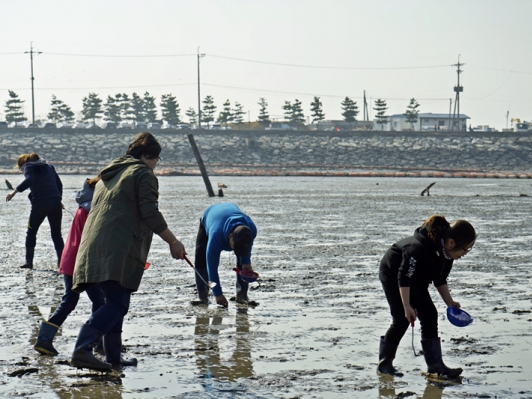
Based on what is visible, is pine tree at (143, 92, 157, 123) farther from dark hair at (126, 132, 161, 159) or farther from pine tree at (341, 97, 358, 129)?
dark hair at (126, 132, 161, 159)

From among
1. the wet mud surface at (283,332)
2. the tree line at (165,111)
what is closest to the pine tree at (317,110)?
the tree line at (165,111)

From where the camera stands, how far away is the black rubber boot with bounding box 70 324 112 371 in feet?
20.3

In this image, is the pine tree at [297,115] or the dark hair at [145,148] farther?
the pine tree at [297,115]

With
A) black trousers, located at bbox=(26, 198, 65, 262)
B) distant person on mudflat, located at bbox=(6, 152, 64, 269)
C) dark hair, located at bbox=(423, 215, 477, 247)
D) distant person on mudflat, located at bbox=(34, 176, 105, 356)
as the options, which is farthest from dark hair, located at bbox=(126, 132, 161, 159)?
black trousers, located at bbox=(26, 198, 65, 262)

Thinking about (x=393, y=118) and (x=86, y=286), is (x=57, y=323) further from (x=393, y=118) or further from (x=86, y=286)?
(x=393, y=118)

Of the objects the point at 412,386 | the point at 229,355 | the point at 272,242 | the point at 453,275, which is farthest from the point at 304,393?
the point at 272,242

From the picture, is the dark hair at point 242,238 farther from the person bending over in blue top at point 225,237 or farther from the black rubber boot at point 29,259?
the black rubber boot at point 29,259

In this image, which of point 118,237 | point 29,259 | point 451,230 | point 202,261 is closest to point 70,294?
point 118,237

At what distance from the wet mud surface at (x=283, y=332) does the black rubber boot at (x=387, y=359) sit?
92mm

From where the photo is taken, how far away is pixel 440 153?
3351 inches

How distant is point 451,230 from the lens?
590 centimetres

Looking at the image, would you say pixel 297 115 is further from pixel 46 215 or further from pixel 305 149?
pixel 46 215

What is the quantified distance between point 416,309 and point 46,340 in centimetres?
282

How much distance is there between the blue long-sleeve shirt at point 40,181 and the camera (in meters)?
11.3
